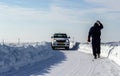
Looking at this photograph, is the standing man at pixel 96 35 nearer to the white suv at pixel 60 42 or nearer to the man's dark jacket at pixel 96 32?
the man's dark jacket at pixel 96 32

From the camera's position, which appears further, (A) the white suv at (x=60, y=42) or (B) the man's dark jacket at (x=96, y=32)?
(A) the white suv at (x=60, y=42)

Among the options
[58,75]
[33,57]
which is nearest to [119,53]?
[33,57]

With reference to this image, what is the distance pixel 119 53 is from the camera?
62.2 feet

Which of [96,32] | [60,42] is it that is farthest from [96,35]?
[60,42]

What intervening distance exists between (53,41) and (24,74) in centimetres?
3079

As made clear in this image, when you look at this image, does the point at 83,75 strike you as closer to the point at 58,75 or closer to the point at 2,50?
the point at 58,75

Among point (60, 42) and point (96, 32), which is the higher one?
point (96, 32)

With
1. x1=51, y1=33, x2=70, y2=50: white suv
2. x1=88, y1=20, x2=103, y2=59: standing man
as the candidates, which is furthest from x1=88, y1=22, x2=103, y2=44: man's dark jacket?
x1=51, y1=33, x2=70, y2=50: white suv

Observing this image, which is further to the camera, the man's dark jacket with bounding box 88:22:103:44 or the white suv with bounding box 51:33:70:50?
the white suv with bounding box 51:33:70:50

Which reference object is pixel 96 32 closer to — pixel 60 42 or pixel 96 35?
pixel 96 35

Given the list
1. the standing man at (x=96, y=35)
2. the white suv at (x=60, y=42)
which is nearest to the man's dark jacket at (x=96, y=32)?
the standing man at (x=96, y=35)

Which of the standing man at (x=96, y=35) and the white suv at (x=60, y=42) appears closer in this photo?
the standing man at (x=96, y=35)

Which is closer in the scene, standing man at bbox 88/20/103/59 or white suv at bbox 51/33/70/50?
standing man at bbox 88/20/103/59

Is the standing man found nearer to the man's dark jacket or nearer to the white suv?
the man's dark jacket
